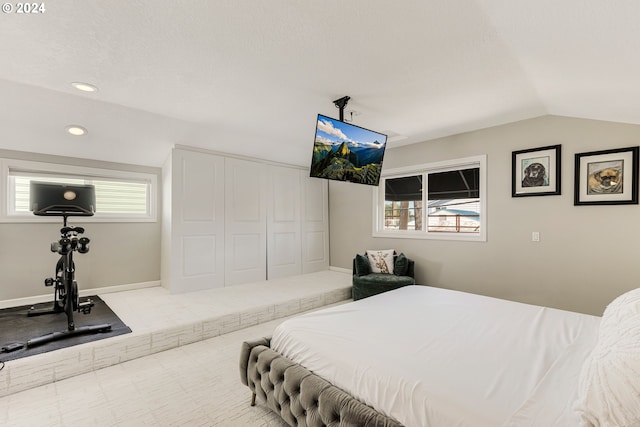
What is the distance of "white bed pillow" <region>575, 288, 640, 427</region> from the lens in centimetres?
92

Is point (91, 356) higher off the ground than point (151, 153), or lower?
lower

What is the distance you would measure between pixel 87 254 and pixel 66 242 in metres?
1.50

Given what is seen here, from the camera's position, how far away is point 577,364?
4.69 feet

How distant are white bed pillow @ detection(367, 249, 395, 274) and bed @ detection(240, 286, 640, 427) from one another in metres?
2.18

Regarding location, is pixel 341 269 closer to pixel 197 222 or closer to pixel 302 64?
pixel 197 222

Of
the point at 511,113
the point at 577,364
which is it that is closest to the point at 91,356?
the point at 577,364

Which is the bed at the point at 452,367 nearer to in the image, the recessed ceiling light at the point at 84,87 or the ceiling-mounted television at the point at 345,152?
the ceiling-mounted television at the point at 345,152

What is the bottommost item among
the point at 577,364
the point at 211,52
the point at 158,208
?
the point at 577,364

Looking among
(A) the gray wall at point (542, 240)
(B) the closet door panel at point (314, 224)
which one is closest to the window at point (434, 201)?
(A) the gray wall at point (542, 240)

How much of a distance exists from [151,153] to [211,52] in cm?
277

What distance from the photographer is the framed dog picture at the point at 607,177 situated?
293 cm

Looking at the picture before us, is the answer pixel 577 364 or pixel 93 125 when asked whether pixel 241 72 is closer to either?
pixel 93 125

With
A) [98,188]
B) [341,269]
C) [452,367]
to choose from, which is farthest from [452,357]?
[98,188]

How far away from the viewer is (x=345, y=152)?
312 cm
